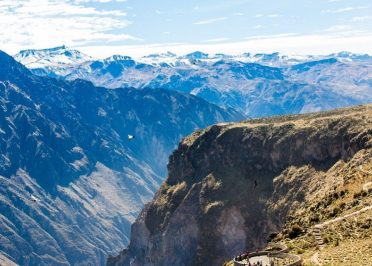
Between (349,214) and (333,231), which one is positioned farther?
(349,214)

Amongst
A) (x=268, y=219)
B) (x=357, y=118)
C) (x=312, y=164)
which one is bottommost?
(x=268, y=219)

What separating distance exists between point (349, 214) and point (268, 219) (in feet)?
336

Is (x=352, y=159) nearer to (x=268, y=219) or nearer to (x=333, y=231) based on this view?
(x=268, y=219)

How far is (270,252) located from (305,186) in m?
114

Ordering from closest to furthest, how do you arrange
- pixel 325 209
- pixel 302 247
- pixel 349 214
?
pixel 302 247
pixel 349 214
pixel 325 209

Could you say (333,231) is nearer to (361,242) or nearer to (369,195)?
(361,242)

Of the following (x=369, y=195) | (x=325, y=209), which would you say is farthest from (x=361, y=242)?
(x=325, y=209)

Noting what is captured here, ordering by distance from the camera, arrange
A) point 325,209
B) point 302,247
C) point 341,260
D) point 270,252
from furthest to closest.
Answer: point 325,209, point 302,247, point 270,252, point 341,260

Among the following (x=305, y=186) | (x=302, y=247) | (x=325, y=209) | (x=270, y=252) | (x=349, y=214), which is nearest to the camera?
(x=270, y=252)

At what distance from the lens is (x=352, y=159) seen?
165000mm

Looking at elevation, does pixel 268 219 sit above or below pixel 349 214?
below

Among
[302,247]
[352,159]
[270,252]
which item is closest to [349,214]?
[302,247]

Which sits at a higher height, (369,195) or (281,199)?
(369,195)

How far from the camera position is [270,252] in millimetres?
75438
